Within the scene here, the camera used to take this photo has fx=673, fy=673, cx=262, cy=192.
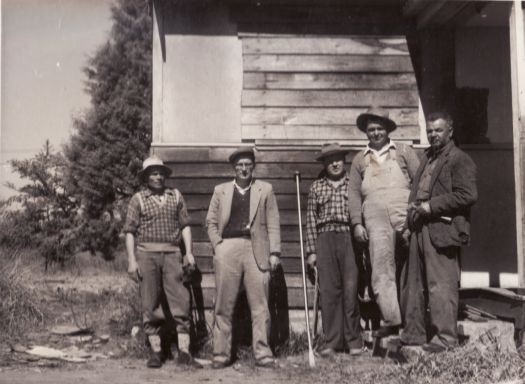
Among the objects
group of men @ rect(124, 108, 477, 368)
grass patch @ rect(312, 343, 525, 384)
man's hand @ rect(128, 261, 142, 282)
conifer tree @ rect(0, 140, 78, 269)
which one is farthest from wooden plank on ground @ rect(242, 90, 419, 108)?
conifer tree @ rect(0, 140, 78, 269)

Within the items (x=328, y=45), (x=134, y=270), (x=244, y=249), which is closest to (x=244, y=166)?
(x=244, y=249)

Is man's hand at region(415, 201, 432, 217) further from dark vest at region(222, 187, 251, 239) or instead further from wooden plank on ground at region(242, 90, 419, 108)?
wooden plank on ground at region(242, 90, 419, 108)

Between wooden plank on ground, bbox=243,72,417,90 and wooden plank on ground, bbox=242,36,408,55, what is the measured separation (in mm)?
258

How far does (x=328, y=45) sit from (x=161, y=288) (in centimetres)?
344

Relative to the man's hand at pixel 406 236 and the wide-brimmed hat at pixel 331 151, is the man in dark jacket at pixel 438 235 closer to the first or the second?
the man's hand at pixel 406 236

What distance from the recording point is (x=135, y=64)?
20.4m

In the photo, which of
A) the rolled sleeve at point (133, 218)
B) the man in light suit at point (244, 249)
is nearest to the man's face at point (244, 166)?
the man in light suit at point (244, 249)

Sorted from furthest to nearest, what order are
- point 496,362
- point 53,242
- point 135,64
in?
point 135,64 → point 53,242 → point 496,362

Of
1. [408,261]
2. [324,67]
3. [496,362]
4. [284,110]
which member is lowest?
[496,362]

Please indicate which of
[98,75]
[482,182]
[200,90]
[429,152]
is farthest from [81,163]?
[429,152]

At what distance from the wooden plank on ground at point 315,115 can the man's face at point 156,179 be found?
1561 millimetres

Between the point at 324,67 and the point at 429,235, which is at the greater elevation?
the point at 324,67

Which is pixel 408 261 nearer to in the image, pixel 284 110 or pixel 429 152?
pixel 429 152

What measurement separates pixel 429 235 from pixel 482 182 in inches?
113
